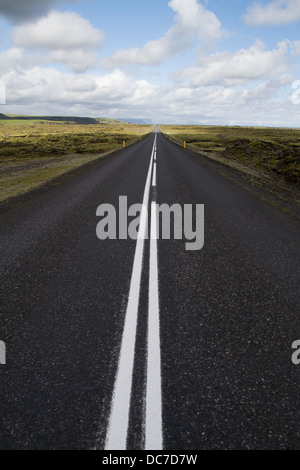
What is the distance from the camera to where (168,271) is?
4.44 m

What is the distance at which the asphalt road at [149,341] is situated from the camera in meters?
2.08

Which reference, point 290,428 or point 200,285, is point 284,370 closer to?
point 290,428

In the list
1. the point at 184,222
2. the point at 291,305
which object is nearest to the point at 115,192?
the point at 184,222

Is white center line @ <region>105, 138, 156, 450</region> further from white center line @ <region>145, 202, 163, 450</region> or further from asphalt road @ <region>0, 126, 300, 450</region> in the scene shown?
white center line @ <region>145, 202, 163, 450</region>

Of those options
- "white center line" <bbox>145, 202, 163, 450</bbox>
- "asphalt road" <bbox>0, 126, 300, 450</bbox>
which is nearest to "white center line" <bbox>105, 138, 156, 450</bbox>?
"asphalt road" <bbox>0, 126, 300, 450</bbox>

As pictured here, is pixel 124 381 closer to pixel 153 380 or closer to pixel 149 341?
pixel 153 380

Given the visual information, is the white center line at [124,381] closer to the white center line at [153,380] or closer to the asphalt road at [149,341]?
the asphalt road at [149,341]

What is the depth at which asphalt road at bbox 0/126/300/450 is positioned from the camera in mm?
2078

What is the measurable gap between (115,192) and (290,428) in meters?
8.78

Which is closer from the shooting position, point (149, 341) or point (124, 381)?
point (124, 381)

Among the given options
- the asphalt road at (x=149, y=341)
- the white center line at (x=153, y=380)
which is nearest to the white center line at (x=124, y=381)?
the asphalt road at (x=149, y=341)

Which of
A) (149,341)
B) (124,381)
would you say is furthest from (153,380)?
(149,341)

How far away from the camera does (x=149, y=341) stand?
2.92 meters
